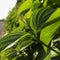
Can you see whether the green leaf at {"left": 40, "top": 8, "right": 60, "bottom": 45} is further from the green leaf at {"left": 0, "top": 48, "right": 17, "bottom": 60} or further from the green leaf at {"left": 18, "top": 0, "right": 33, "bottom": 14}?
the green leaf at {"left": 18, "top": 0, "right": 33, "bottom": 14}

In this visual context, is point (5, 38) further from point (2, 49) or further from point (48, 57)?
point (48, 57)

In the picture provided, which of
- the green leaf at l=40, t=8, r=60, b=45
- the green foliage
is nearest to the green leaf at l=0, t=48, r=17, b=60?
the green foliage

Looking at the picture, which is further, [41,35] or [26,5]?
[26,5]

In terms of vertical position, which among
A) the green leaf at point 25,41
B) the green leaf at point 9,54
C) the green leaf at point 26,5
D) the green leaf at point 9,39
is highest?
the green leaf at point 26,5

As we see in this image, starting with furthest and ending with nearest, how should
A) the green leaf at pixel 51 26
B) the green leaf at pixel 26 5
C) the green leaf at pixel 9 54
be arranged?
the green leaf at pixel 26 5 < the green leaf at pixel 9 54 < the green leaf at pixel 51 26

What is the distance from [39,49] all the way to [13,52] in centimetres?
10

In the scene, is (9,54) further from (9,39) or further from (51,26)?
(51,26)

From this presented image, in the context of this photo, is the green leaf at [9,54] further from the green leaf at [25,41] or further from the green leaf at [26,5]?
the green leaf at [26,5]

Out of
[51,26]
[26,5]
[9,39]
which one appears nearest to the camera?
[51,26]

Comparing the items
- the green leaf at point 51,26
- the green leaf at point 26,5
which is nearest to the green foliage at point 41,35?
the green leaf at point 51,26

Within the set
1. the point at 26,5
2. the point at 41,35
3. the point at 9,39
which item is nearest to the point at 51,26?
the point at 41,35

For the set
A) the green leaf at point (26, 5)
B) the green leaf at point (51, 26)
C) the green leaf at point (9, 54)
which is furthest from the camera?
the green leaf at point (26, 5)

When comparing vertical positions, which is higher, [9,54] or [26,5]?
[26,5]

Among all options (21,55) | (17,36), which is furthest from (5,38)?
(21,55)
